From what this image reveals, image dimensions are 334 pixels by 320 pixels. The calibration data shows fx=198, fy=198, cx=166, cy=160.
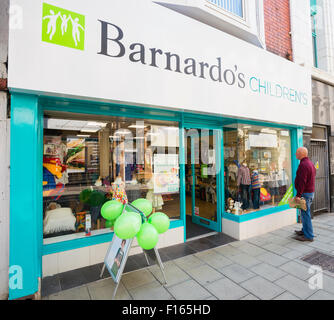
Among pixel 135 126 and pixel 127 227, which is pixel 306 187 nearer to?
pixel 135 126

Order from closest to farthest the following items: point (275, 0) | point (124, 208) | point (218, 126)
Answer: point (124, 208) < point (218, 126) < point (275, 0)

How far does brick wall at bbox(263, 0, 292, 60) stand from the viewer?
5492 mm

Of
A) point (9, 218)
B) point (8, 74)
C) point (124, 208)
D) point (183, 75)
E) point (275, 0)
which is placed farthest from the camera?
point (275, 0)

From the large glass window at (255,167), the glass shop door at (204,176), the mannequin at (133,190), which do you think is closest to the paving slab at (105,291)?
the mannequin at (133,190)

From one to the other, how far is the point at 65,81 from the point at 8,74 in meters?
0.58

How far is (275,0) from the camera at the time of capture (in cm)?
571

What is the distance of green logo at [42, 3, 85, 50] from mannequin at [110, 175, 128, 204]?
7.66 feet

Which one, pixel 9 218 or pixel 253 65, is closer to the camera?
pixel 9 218

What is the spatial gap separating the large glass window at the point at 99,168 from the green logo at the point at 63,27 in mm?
1133

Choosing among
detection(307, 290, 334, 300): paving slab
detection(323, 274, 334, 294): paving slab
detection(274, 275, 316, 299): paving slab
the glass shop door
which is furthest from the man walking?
detection(307, 290, 334, 300): paving slab

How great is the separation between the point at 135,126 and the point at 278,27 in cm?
534
